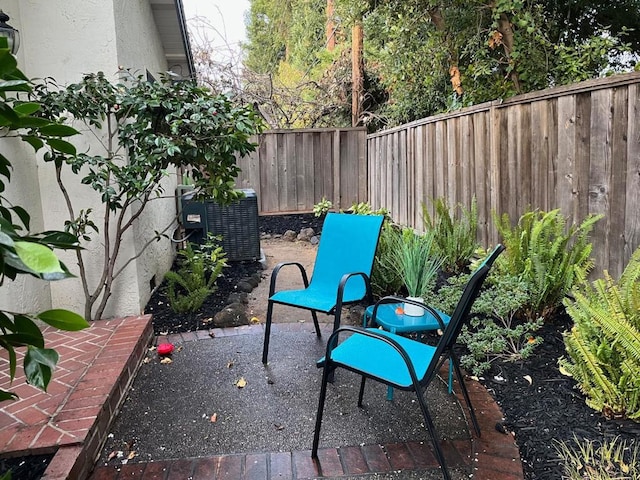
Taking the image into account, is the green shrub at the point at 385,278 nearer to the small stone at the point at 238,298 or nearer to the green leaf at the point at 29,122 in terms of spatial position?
the small stone at the point at 238,298

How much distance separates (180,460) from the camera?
2.08 meters

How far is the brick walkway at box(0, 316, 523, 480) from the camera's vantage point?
6.39 ft

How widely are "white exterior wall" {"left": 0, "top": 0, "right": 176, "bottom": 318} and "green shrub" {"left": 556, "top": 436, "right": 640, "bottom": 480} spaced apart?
3.22m

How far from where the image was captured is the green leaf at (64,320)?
819mm

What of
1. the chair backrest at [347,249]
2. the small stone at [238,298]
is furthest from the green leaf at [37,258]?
the small stone at [238,298]

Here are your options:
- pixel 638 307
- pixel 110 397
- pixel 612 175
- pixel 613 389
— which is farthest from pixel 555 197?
pixel 110 397

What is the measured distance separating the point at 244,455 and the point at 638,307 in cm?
192

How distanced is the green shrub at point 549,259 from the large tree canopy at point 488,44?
5.95 ft

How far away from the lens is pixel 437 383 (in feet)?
9.11

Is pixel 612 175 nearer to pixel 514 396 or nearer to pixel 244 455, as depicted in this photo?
pixel 514 396

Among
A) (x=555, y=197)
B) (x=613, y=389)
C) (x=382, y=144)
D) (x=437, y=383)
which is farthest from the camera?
(x=382, y=144)

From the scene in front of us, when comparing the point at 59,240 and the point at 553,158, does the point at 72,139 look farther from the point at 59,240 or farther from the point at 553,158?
the point at 553,158

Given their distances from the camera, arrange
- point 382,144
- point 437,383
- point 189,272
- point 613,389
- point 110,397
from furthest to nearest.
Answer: point 382,144, point 189,272, point 437,383, point 110,397, point 613,389

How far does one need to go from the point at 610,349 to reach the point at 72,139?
12.6 feet
